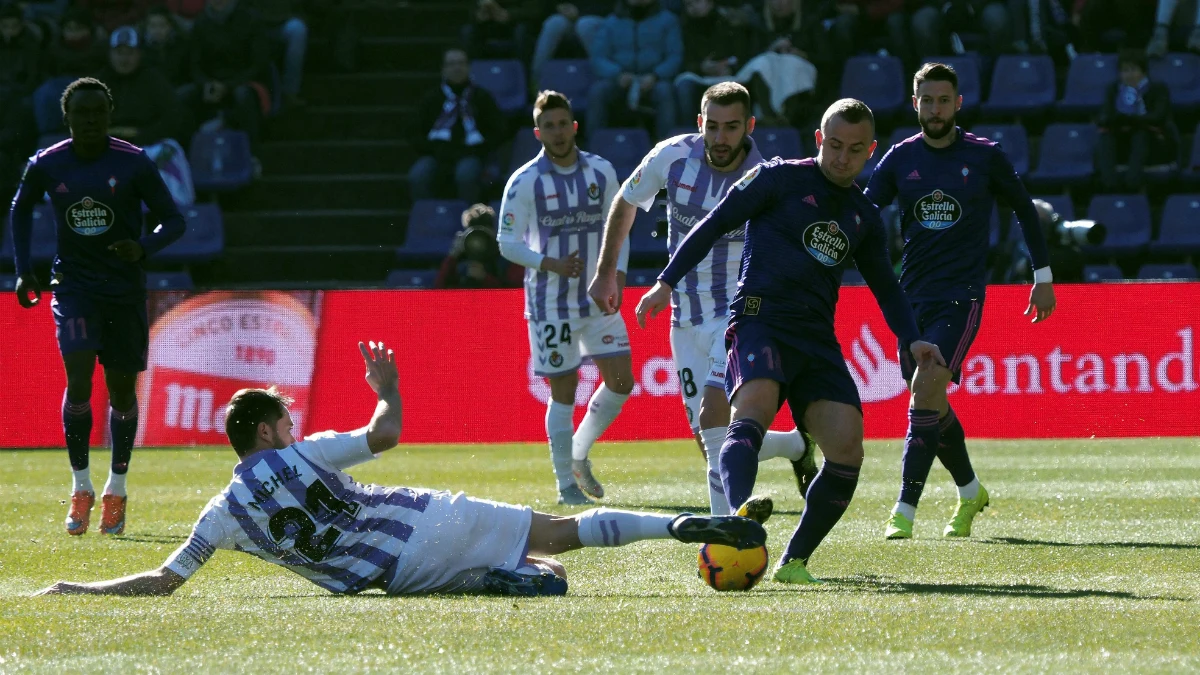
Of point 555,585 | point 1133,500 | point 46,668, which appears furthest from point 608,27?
point 46,668

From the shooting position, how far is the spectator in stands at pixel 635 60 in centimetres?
1841

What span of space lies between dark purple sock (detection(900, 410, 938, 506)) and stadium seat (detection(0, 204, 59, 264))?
40.6 feet

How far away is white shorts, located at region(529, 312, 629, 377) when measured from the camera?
1065 centimetres

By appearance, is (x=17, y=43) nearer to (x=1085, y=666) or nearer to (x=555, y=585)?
(x=555, y=585)

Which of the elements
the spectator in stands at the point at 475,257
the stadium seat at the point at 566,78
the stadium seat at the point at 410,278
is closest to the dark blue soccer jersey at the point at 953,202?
the spectator in stands at the point at 475,257

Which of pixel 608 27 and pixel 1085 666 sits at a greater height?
pixel 608 27

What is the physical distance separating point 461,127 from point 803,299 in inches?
478

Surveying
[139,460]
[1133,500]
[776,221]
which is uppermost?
[776,221]

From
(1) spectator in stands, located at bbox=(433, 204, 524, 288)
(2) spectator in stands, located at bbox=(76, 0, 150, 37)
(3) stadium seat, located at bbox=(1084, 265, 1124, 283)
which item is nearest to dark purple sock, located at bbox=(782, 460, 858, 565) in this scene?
(1) spectator in stands, located at bbox=(433, 204, 524, 288)

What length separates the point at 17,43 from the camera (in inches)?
776

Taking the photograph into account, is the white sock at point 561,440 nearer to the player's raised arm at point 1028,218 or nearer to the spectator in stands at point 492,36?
the player's raised arm at point 1028,218

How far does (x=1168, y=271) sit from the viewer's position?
56.9ft

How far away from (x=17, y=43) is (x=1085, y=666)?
17.6m

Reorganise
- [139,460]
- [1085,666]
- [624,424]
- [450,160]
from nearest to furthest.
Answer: [1085,666] → [139,460] → [624,424] → [450,160]
